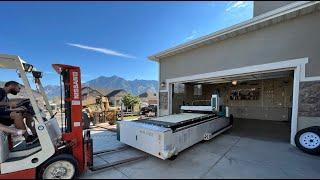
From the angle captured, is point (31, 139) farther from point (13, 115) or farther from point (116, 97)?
point (116, 97)

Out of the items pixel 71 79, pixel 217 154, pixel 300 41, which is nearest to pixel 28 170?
pixel 71 79

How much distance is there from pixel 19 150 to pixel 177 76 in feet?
23.3

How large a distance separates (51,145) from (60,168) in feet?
1.53

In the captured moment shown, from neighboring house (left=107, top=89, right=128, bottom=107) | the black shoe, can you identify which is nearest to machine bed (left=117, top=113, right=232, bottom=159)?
the black shoe

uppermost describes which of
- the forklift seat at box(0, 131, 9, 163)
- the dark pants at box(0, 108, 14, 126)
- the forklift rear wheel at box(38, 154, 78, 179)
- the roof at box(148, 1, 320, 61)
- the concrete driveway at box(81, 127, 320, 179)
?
the roof at box(148, 1, 320, 61)

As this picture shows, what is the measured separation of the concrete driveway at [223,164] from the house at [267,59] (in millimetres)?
1416

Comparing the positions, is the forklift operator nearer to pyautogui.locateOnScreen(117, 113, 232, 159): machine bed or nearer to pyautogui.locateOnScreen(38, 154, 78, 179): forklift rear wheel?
pyautogui.locateOnScreen(38, 154, 78, 179): forklift rear wheel

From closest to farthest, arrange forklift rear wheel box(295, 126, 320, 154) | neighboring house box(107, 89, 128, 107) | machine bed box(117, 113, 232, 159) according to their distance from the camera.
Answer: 1. machine bed box(117, 113, 232, 159)
2. forklift rear wheel box(295, 126, 320, 154)
3. neighboring house box(107, 89, 128, 107)

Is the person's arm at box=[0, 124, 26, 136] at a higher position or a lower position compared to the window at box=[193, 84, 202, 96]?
lower

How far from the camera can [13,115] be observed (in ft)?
10.8

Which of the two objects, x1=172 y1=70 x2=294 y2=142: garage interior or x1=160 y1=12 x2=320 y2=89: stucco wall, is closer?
x1=160 y1=12 x2=320 y2=89: stucco wall

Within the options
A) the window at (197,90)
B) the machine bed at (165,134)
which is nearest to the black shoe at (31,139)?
the machine bed at (165,134)

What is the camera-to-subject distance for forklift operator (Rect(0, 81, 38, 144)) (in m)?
3.31

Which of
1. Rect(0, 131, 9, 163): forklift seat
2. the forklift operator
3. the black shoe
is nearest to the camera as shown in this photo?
Rect(0, 131, 9, 163): forklift seat
